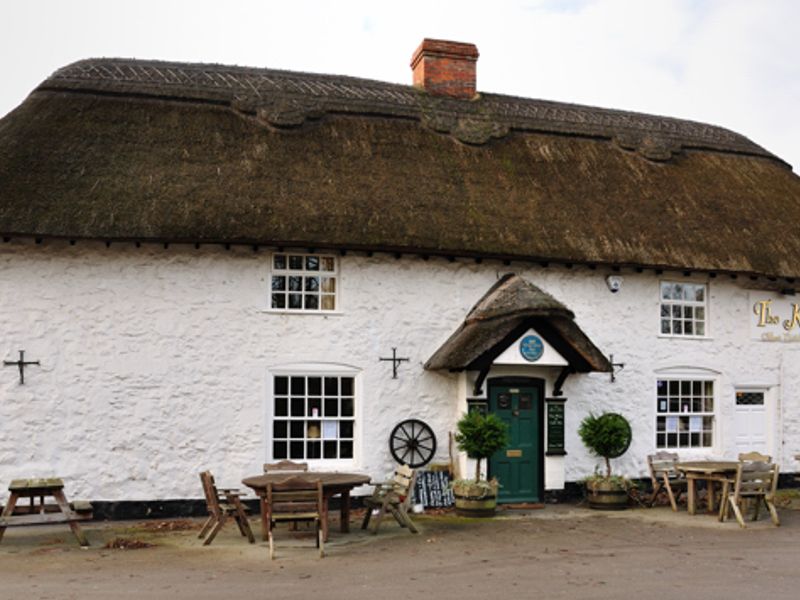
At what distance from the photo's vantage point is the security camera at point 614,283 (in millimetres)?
15828

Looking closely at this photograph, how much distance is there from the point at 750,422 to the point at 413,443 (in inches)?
265

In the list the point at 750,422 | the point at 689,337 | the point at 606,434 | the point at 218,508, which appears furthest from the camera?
the point at 750,422

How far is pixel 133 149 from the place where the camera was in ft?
47.6

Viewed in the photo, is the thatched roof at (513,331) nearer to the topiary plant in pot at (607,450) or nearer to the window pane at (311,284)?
the topiary plant in pot at (607,450)

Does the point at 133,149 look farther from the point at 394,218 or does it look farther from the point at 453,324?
the point at 453,324

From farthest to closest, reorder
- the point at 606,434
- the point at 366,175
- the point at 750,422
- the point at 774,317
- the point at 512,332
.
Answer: the point at 774,317
the point at 750,422
the point at 366,175
the point at 606,434
the point at 512,332

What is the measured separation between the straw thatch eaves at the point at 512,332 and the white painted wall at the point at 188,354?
20.3 inches

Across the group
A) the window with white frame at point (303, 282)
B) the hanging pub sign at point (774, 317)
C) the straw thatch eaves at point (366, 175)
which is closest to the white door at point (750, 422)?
the hanging pub sign at point (774, 317)

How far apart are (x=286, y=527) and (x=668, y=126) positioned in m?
12.3

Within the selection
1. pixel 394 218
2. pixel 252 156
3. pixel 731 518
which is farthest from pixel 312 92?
pixel 731 518

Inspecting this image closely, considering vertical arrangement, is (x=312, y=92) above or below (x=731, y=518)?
above

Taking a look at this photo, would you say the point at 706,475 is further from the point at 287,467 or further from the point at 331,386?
the point at 287,467

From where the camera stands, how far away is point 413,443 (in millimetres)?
14672

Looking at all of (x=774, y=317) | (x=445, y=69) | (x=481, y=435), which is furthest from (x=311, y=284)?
(x=774, y=317)
